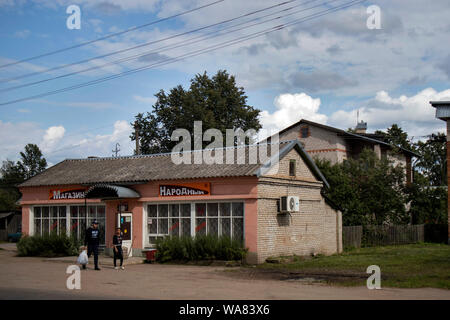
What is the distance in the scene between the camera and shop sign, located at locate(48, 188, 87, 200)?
87.8ft

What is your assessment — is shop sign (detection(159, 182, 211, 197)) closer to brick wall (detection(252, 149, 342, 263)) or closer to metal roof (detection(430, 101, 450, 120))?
brick wall (detection(252, 149, 342, 263))

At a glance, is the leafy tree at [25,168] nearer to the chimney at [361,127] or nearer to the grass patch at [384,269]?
the chimney at [361,127]

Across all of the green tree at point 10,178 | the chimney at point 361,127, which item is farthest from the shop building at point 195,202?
the green tree at point 10,178

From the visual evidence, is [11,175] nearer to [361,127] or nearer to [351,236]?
[361,127]

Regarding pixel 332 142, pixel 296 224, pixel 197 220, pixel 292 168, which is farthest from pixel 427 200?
pixel 197 220

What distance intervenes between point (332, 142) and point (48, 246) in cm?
2552

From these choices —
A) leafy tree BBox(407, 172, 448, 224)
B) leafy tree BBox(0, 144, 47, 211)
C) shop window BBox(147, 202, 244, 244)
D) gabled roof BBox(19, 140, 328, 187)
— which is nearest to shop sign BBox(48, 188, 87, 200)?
gabled roof BBox(19, 140, 328, 187)

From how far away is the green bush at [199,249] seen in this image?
70.3ft

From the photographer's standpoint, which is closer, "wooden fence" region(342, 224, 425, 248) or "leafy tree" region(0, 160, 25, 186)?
"wooden fence" region(342, 224, 425, 248)

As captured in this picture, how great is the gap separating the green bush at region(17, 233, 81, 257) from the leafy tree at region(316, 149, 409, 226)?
53.9ft
